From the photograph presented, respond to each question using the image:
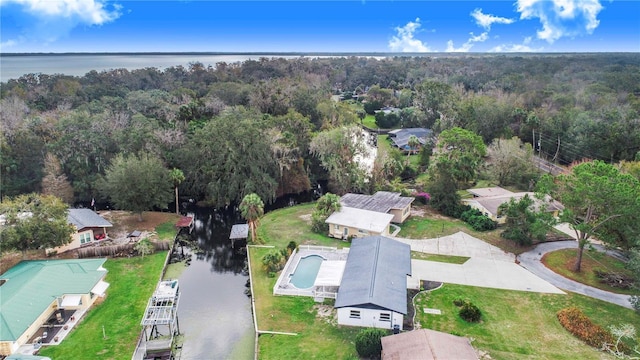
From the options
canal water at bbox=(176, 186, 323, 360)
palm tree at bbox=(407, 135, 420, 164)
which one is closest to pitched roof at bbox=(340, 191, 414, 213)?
canal water at bbox=(176, 186, 323, 360)

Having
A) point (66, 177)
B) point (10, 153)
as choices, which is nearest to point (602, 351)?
point (66, 177)

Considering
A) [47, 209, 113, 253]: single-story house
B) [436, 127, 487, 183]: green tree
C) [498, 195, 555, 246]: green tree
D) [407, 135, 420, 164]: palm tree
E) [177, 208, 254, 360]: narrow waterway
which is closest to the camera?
[177, 208, 254, 360]: narrow waterway

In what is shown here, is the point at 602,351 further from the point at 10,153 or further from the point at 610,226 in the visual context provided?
the point at 10,153

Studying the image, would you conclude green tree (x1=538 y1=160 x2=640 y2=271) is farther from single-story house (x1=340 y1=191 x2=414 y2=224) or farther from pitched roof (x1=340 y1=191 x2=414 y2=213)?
pitched roof (x1=340 y1=191 x2=414 y2=213)

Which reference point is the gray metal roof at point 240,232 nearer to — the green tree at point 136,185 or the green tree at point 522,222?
the green tree at point 136,185

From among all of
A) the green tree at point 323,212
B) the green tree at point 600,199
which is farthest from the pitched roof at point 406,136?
the green tree at point 600,199
